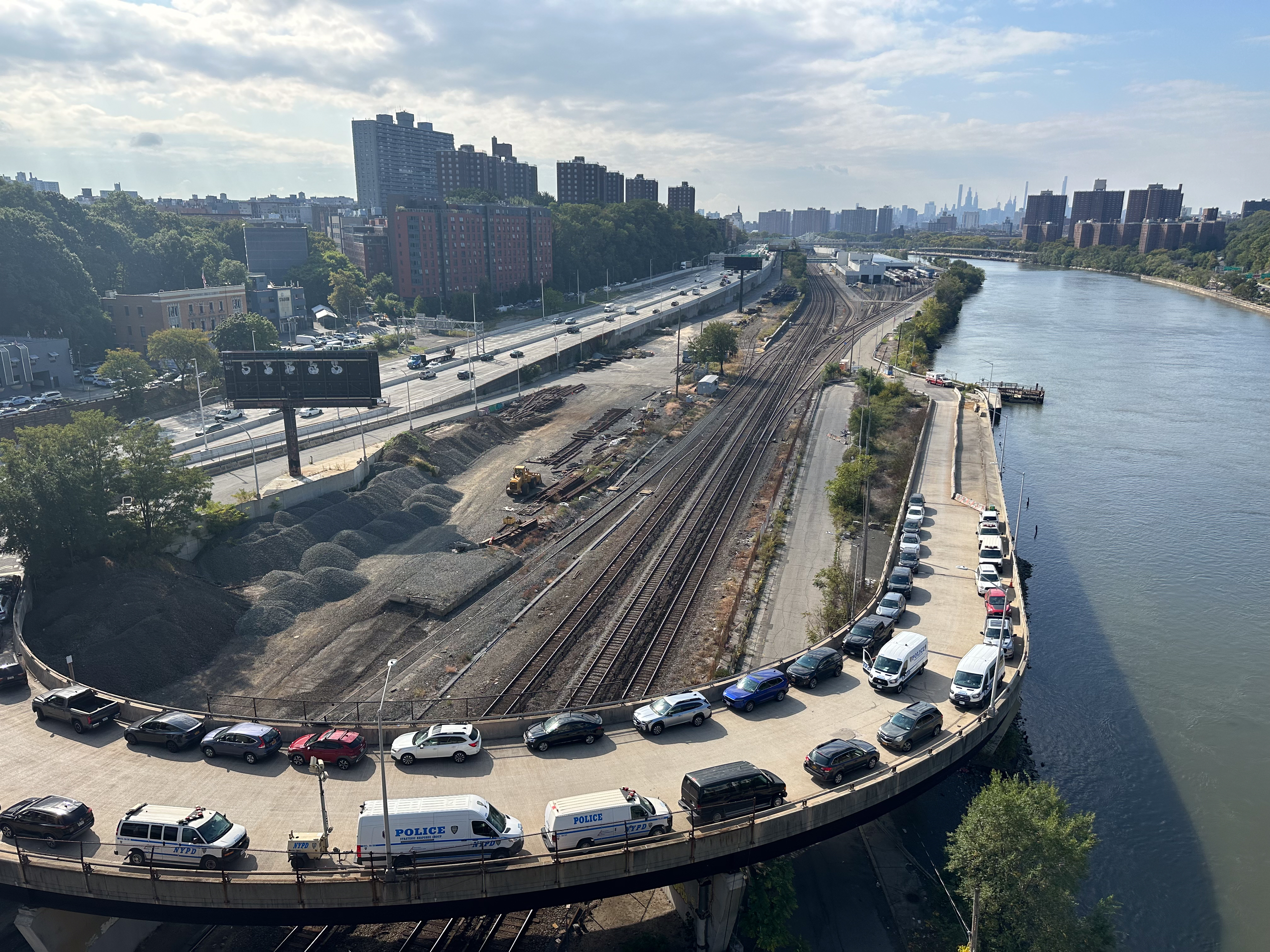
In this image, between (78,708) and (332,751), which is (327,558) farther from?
(332,751)

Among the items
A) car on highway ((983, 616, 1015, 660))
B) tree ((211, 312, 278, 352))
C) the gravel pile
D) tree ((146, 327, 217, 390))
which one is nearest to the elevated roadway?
car on highway ((983, 616, 1015, 660))

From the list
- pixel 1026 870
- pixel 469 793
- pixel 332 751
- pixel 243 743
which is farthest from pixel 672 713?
pixel 243 743

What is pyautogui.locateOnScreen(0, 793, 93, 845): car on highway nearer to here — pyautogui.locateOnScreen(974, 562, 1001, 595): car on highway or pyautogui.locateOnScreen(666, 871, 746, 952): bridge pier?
pyautogui.locateOnScreen(666, 871, 746, 952): bridge pier

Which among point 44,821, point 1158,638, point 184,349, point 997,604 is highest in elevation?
point 184,349

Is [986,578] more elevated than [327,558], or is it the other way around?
[986,578]

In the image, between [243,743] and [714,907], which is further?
[243,743]

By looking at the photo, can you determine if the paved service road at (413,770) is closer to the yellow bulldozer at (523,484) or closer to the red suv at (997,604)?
the red suv at (997,604)

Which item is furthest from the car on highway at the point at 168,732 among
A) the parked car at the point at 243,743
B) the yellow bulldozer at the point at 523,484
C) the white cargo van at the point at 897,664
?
the yellow bulldozer at the point at 523,484

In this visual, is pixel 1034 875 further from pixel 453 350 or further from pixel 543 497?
pixel 453 350
